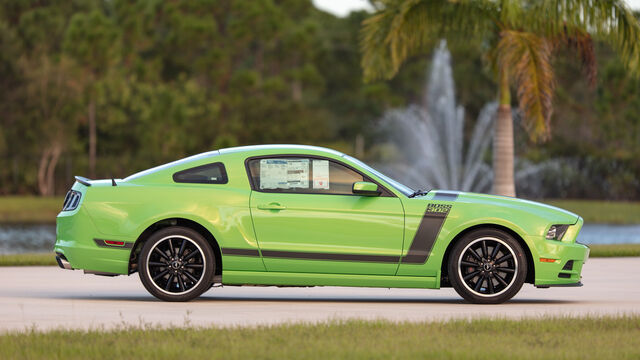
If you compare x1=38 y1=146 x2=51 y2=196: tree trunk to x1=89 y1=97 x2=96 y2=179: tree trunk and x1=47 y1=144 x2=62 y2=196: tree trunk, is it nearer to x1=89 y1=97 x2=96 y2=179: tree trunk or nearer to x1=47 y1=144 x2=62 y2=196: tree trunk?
x1=47 y1=144 x2=62 y2=196: tree trunk

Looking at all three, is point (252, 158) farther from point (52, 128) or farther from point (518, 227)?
point (52, 128)

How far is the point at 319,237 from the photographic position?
9.91 metres

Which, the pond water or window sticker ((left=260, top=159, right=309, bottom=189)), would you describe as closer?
window sticker ((left=260, top=159, right=309, bottom=189))

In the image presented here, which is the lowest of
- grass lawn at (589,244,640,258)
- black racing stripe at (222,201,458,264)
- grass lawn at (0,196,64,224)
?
grass lawn at (0,196,64,224)

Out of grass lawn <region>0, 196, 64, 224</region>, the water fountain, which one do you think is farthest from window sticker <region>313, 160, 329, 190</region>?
grass lawn <region>0, 196, 64, 224</region>

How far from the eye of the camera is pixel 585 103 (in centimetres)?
5956

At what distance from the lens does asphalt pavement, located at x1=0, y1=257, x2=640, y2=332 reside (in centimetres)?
879

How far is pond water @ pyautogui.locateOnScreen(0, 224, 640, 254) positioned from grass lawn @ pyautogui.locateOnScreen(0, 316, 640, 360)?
1726 centimetres

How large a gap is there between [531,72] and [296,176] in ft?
36.1

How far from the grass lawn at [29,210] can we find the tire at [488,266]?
90.5 feet

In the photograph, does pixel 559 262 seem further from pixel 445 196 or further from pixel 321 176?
pixel 321 176

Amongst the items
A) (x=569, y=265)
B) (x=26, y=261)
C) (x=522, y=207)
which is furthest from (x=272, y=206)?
(x=26, y=261)

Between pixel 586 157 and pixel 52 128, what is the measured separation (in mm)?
23365

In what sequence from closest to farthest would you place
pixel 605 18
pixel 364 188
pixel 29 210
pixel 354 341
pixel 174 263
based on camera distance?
pixel 354 341 < pixel 364 188 < pixel 174 263 < pixel 605 18 < pixel 29 210
